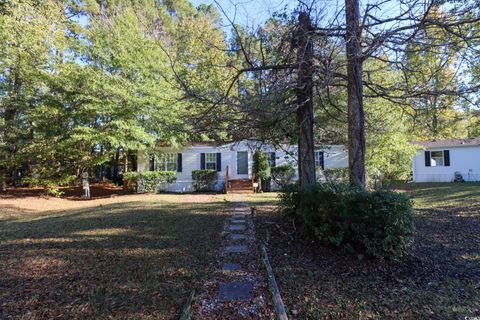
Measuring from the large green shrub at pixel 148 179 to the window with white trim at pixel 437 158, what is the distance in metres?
17.5

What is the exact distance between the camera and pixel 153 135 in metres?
13.9

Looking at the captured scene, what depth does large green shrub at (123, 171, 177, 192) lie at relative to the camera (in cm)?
1531

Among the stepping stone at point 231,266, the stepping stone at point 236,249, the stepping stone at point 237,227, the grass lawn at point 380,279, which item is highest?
the stepping stone at point 237,227

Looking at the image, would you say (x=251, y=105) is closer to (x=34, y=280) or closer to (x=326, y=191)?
(x=326, y=191)

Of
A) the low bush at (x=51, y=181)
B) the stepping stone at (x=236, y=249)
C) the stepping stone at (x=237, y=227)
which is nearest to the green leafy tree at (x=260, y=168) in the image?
the stepping stone at (x=237, y=227)

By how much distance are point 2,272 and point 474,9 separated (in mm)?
7979

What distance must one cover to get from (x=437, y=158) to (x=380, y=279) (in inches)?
771

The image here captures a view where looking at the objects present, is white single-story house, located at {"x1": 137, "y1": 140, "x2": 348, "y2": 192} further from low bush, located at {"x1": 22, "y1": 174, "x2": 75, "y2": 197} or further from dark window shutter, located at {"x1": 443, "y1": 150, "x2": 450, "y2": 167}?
dark window shutter, located at {"x1": 443, "y1": 150, "x2": 450, "y2": 167}

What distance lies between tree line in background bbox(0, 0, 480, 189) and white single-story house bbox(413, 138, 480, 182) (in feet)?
6.11

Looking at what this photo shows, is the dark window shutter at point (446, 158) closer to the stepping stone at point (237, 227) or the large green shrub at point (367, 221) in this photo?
the stepping stone at point (237, 227)

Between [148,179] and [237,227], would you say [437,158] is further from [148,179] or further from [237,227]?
[148,179]

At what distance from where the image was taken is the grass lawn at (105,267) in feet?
8.77

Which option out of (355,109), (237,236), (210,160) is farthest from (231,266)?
(210,160)

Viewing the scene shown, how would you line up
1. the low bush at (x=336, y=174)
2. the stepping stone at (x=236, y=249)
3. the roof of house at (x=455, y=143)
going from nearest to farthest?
1. the stepping stone at (x=236, y=249)
2. the low bush at (x=336, y=174)
3. the roof of house at (x=455, y=143)
